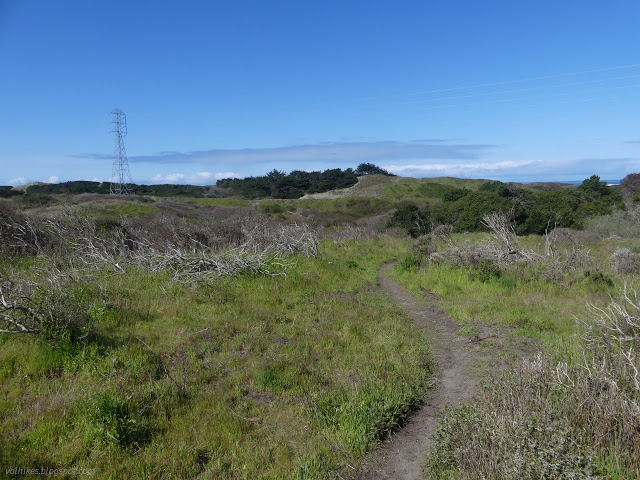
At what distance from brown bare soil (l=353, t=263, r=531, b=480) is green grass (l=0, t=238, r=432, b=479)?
0.17 meters

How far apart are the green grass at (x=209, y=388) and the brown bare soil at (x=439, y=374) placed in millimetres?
170

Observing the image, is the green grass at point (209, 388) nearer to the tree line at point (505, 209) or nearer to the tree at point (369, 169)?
the tree line at point (505, 209)

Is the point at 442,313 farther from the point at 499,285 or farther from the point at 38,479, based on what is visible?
the point at 38,479

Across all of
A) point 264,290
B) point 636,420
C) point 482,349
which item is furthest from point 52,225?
point 636,420

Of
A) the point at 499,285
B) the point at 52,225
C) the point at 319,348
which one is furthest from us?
the point at 52,225

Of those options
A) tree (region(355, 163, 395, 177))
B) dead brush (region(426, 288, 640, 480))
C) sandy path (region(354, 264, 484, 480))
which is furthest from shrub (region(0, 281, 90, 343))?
tree (region(355, 163, 395, 177))

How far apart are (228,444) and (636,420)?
345 centimetres

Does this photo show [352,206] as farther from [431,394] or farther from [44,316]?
[44,316]

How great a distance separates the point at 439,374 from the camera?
592cm

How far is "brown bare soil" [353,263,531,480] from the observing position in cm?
393

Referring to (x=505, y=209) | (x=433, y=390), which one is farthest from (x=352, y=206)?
(x=433, y=390)

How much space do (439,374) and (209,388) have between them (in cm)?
315

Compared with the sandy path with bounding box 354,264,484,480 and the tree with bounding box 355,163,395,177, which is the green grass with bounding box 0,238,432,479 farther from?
the tree with bounding box 355,163,395,177

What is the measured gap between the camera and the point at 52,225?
12727mm
